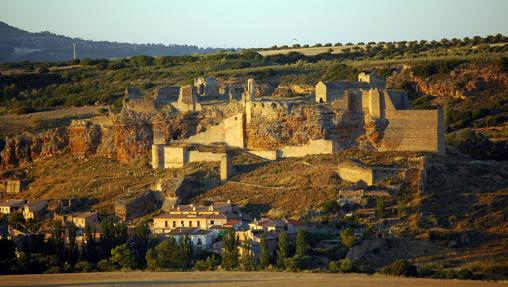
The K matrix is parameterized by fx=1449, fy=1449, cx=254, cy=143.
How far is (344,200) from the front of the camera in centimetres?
4653

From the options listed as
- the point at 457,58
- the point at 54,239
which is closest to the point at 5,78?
the point at 457,58

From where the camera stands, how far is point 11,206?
54.5 meters

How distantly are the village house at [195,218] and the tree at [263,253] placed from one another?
12.5 ft

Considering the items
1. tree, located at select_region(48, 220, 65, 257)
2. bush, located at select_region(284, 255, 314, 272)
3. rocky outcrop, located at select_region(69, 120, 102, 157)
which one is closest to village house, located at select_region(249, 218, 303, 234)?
bush, located at select_region(284, 255, 314, 272)

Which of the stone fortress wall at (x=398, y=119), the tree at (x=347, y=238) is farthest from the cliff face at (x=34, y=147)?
the tree at (x=347, y=238)

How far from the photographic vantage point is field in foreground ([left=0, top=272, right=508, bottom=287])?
39.3 m

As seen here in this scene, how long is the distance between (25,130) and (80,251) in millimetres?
20245

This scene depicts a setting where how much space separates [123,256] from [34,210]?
356 inches

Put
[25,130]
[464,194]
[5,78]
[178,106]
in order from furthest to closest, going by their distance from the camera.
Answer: [5,78] → [25,130] → [178,106] → [464,194]

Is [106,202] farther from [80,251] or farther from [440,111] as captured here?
[440,111]

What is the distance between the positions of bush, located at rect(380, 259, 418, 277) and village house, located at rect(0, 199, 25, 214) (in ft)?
59.3

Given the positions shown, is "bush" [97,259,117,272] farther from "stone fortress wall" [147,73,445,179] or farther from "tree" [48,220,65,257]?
"stone fortress wall" [147,73,445,179]

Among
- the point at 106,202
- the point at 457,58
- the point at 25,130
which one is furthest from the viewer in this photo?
the point at 457,58

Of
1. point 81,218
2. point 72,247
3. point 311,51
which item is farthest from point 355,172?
point 311,51
